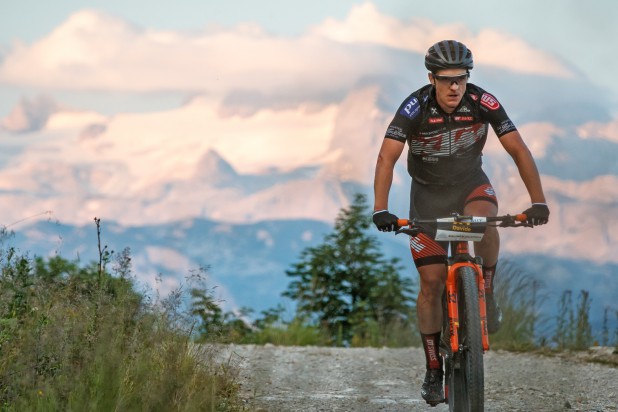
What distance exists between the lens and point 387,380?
30.8ft

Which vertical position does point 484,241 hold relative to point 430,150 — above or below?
below

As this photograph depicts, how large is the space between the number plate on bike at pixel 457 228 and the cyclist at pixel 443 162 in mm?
430

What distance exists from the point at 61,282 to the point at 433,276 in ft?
9.01

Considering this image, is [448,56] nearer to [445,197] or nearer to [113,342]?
[445,197]

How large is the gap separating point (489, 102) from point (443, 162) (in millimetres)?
468

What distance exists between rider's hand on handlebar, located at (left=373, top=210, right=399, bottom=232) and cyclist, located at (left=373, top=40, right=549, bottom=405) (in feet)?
0.73

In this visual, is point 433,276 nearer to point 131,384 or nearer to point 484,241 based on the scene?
point 484,241

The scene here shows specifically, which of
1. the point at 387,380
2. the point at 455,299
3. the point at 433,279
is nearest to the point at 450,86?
the point at 433,279

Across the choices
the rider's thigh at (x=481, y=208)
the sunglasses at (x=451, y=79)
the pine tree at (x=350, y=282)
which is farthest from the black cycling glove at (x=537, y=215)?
the pine tree at (x=350, y=282)

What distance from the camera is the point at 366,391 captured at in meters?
8.68

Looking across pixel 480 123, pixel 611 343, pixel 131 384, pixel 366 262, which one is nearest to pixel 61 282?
pixel 131 384

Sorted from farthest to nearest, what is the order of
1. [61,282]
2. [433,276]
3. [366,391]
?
[366,391] < [61,282] < [433,276]

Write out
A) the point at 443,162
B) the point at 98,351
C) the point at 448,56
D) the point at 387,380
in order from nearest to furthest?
the point at 98,351, the point at 448,56, the point at 443,162, the point at 387,380

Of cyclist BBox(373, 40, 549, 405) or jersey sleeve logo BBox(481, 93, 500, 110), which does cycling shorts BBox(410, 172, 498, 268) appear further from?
jersey sleeve logo BBox(481, 93, 500, 110)
